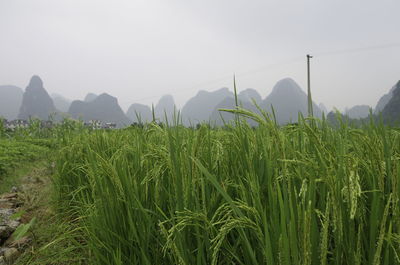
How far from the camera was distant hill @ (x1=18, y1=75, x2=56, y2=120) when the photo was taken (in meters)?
162

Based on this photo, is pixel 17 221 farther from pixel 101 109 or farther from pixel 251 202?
pixel 101 109

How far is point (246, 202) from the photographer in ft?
2.79

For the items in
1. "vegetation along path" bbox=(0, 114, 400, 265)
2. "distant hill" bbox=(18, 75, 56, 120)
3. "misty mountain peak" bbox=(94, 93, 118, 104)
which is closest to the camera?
"vegetation along path" bbox=(0, 114, 400, 265)

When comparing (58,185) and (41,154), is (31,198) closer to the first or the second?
(58,185)

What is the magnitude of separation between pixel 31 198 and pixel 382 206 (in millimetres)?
3826

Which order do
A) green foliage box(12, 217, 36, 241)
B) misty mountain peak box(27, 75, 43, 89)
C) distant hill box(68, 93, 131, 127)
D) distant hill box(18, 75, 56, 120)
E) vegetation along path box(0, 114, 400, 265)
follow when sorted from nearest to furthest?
vegetation along path box(0, 114, 400, 265) → green foliage box(12, 217, 36, 241) → distant hill box(18, 75, 56, 120) → distant hill box(68, 93, 131, 127) → misty mountain peak box(27, 75, 43, 89)

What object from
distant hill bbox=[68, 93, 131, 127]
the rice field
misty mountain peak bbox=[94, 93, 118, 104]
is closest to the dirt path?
the rice field

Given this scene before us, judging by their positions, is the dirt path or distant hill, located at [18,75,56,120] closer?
the dirt path

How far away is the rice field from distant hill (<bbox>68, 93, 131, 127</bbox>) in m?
163

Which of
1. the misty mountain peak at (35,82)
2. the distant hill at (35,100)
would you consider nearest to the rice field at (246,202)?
the distant hill at (35,100)

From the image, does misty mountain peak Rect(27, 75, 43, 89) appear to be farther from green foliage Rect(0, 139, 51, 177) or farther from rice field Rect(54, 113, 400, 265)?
rice field Rect(54, 113, 400, 265)

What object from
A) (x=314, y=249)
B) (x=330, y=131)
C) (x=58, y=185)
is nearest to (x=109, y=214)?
(x=314, y=249)

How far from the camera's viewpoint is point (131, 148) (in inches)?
82.0

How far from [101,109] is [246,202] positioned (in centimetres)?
18317
